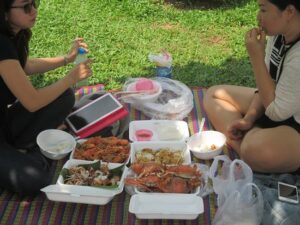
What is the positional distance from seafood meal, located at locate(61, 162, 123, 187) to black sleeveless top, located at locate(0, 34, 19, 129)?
0.63m

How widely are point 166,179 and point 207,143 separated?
0.62 meters

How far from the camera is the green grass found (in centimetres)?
422

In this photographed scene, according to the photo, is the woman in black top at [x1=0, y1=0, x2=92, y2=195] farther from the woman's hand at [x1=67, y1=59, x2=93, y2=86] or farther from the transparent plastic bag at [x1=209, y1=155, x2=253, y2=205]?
the transparent plastic bag at [x1=209, y1=155, x2=253, y2=205]

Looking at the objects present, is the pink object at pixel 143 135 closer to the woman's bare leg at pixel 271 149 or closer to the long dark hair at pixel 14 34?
the woman's bare leg at pixel 271 149

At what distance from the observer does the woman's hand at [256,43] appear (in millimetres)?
2686

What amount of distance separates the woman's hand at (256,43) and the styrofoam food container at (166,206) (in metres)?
0.93

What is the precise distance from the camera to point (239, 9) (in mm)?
5355

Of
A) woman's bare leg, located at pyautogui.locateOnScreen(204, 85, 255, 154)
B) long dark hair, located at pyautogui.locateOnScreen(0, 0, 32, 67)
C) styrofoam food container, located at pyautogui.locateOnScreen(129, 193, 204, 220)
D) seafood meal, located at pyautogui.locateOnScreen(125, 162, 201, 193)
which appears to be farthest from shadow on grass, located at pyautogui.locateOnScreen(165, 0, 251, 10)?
styrofoam food container, located at pyautogui.locateOnScreen(129, 193, 204, 220)

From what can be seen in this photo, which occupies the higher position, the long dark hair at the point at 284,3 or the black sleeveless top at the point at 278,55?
the long dark hair at the point at 284,3

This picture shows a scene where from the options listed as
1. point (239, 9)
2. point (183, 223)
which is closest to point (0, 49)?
point (183, 223)

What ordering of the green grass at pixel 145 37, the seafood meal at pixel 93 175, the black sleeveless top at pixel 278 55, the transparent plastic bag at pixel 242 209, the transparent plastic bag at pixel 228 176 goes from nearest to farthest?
the transparent plastic bag at pixel 242 209 → the transparent plastic bag at pixel 228 176 → the seafood meal at pixel 93 175 → the black sleeveless top at pixel 278 55 → the green grass at pixel 145 37

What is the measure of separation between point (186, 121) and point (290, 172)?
924 mm

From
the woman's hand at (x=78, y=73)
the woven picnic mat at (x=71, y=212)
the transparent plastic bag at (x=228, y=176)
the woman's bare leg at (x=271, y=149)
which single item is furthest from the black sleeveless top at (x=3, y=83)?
the woman's bare leg at (x=271, y=149)

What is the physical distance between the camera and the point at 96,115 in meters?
3.15
